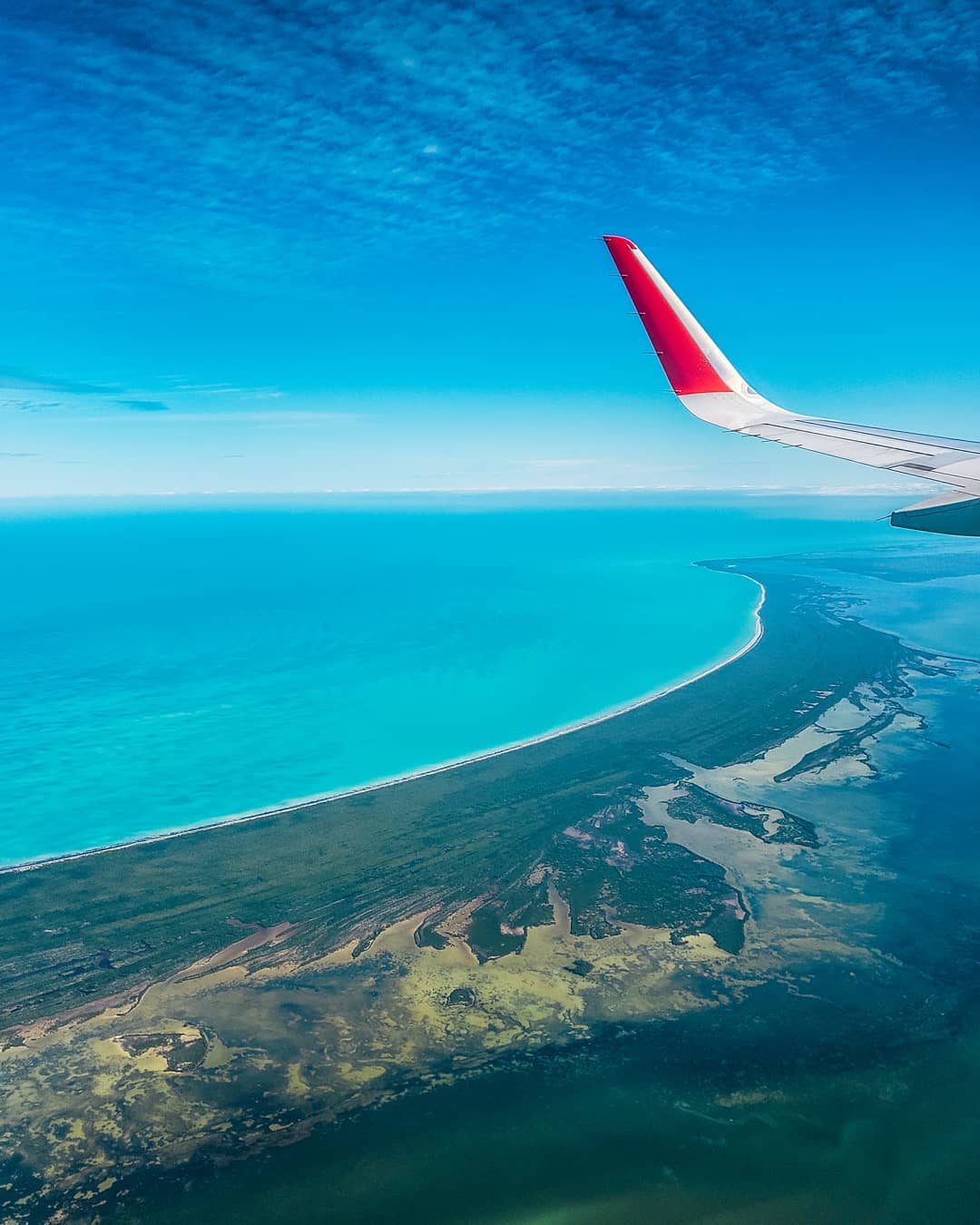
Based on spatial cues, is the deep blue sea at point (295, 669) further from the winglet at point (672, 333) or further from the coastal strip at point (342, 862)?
the winglet at point (672, 333)

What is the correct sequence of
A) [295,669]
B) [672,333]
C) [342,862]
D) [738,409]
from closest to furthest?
[672,333]
[738,409]
[342,862]
[295,669]

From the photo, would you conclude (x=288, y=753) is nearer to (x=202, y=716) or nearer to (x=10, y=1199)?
(x=202, y=716)

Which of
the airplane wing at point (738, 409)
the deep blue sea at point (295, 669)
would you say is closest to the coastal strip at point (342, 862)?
the deep blue sea at point (295, 669)

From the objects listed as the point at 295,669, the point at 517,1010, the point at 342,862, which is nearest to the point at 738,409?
the point at 517,1010

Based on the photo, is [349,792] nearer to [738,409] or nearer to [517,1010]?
[517,1010]

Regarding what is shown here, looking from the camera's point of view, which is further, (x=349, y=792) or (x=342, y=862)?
(x=349, y=792)

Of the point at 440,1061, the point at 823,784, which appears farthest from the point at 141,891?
the point at 823,784
